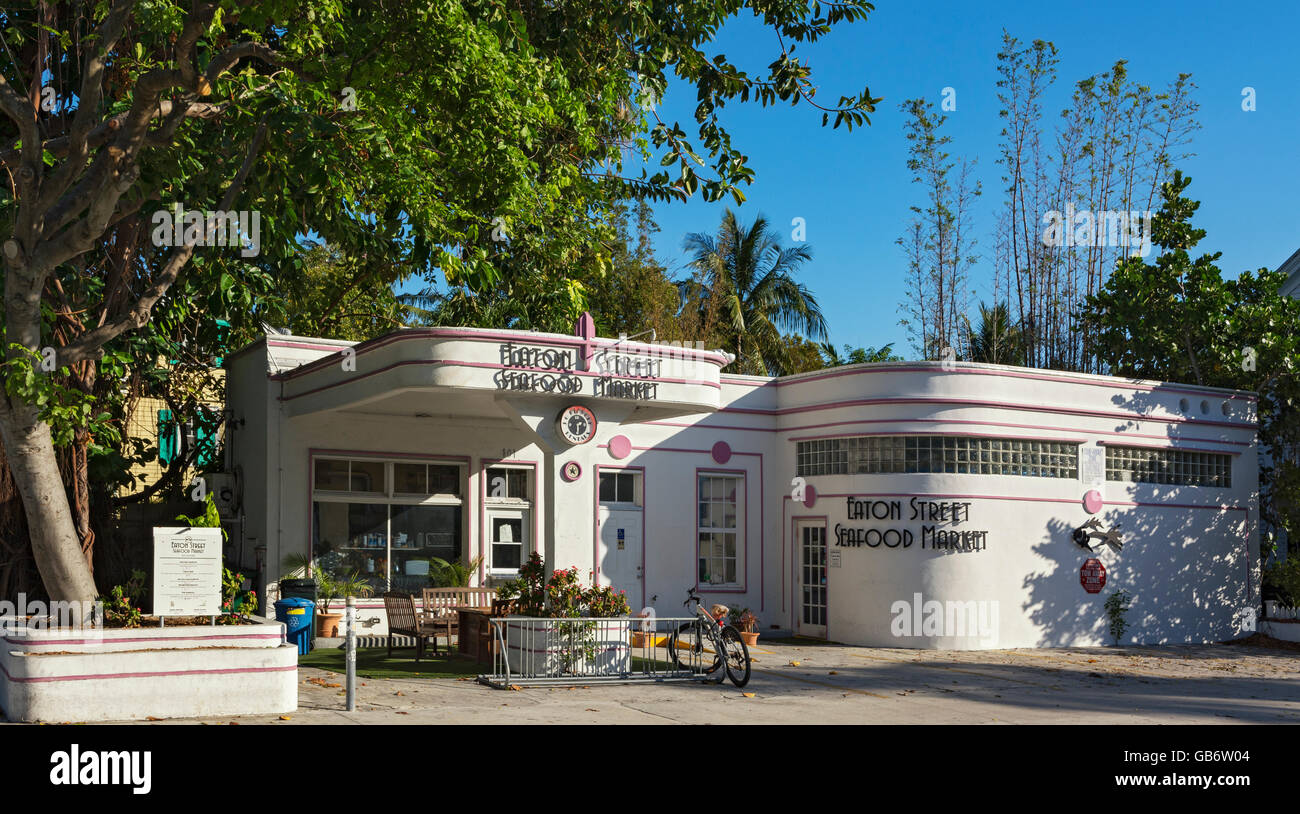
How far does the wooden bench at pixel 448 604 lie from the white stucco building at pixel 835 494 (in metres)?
1.36

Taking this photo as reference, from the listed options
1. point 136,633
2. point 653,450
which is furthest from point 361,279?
point 136,633

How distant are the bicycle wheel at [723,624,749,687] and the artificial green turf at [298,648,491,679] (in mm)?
3167

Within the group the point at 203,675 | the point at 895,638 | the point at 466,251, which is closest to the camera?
the point at 203,675

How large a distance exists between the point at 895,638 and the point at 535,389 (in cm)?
819

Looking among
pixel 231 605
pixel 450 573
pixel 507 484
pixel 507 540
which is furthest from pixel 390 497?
pixel 231 605

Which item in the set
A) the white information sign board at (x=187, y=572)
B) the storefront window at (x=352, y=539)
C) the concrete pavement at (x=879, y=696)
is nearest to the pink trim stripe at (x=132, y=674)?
the concrete pavement at (x=879, y=696)

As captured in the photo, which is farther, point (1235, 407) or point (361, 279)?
point (361, 279)

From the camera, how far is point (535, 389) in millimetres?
15359

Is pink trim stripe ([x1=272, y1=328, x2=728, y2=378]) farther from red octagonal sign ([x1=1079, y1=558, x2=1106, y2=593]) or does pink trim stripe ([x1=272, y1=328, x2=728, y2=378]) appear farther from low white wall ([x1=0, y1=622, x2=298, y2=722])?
red octagonal sign ([x1=1079, y1=558, x2=1106, y2=593])

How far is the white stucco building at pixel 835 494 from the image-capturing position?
62.5 ft

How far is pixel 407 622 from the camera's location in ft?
55.3

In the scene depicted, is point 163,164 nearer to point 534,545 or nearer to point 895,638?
point 534,545

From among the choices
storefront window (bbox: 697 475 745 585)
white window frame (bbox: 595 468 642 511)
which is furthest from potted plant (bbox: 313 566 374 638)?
storefront window (bbox: 697 475 745 585)

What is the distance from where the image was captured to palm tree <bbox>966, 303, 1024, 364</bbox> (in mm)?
37000
